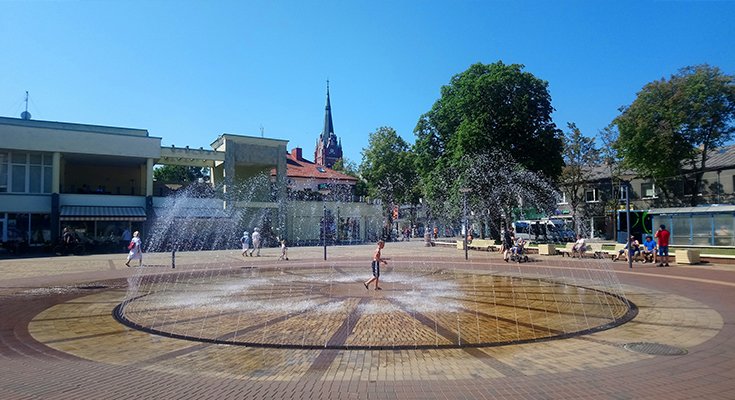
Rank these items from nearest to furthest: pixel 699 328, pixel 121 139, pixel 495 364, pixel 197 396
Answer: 1. pixel 197 396
2. pixel 495 364
3. pixel 699 328
4. pixel 121 139

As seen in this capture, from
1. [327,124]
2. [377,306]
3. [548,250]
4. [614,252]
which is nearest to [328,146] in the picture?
[327,124]

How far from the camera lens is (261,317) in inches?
394

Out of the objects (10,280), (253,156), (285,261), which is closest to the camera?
(10,280)

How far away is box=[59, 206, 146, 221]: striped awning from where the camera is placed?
35.7m

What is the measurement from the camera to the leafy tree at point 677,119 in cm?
3569

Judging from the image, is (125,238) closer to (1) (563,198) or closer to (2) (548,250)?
(2) (548,250)

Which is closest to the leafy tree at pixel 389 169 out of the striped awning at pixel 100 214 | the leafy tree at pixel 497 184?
the leafy tree at pixel 497 184

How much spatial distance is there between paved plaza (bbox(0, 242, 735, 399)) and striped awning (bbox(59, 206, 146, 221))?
23.1 meters

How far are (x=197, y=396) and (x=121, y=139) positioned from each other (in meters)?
38.9

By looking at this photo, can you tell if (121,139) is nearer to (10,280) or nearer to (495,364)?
(10,280)

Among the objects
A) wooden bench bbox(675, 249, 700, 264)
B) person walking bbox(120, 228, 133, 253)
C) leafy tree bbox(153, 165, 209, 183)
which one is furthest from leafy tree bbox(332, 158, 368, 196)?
wooden bench bbox(675, 249, 700, 264)

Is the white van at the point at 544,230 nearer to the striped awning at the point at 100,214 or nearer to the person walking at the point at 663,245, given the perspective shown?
the person walking at the point at 663,245

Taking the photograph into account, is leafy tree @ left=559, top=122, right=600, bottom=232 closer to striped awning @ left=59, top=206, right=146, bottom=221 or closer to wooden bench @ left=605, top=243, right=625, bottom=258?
wooden bench @ left=605, top=243, right=625, bottom=258

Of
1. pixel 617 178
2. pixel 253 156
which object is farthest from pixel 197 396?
pixel 617 178
